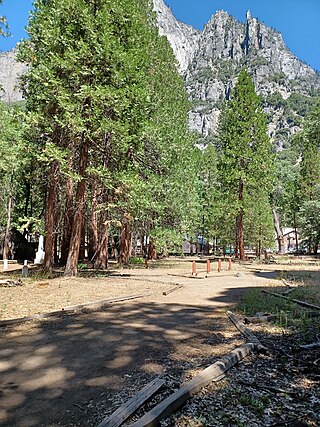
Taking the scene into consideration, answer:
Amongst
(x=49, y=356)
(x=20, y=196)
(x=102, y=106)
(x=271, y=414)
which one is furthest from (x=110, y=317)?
(x=20, y=196)

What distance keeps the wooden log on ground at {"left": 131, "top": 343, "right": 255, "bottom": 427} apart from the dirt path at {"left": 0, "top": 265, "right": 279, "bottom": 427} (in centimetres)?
34

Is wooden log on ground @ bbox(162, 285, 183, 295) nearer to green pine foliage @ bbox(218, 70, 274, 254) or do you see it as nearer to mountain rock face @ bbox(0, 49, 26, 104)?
mountain rock face @ bbox(0, 49, 26, 104)

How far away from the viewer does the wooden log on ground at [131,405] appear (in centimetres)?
333

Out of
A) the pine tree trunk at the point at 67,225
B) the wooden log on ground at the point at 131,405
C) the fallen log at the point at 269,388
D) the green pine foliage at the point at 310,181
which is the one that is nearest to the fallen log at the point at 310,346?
the fallen log at the point at 269,388

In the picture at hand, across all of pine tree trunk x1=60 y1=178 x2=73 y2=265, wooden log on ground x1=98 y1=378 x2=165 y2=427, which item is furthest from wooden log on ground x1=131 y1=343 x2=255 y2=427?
pine tree trunk x1=60 y1=178 x2=73 y2=265

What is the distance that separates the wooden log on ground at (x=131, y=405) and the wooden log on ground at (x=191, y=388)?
0.20 meters

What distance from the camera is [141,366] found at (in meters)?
5.20

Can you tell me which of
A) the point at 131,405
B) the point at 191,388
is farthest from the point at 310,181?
the point at 131,405

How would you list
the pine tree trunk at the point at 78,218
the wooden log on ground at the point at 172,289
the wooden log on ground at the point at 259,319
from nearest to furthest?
the wooden log on ground at the point at 259,319
the wooden log on ground at the point at 172,289
the pine tree trunk at the point at 78,218

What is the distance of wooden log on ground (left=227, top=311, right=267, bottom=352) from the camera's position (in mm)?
6027

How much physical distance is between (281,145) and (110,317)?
194m

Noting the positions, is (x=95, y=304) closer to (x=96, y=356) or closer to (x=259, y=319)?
(x=96, y=356)

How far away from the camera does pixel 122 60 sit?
49.9ft

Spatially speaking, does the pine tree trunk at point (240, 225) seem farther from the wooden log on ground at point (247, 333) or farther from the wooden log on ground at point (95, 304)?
the wooden log on ground at point (247, 333)
